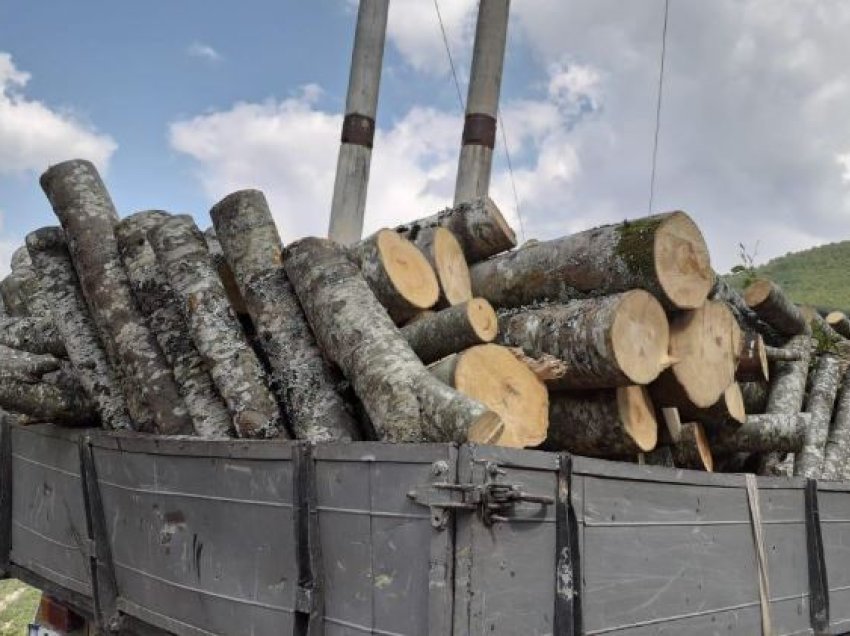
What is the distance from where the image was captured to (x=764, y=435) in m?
4.26

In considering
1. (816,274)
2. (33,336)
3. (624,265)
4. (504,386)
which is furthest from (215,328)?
(816,274)

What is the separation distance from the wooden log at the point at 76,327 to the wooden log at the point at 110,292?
3.5 inches

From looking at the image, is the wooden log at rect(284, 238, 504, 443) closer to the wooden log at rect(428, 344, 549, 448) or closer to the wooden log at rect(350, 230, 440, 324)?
the wooden log at rect(428, 344, 549, 448)

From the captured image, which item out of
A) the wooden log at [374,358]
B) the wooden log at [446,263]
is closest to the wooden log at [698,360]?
the wooden log at [446,263]

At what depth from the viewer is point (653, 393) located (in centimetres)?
372

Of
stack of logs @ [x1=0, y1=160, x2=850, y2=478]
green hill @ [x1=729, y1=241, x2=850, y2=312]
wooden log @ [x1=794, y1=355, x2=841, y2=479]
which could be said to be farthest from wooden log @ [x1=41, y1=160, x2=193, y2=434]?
green hill @ [x1=729, y1=241, x2=850, y2=312]

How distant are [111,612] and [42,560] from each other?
2.69ft

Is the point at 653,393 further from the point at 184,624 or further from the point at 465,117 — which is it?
the point at 465,117

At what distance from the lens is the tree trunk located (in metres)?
3.33

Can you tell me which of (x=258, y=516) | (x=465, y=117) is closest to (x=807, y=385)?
(x=258, y=516)

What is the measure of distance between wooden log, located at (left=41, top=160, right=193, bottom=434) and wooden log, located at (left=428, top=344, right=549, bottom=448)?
3.58ft

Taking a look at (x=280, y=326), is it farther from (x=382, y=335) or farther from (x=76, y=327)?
(x=76, y=327)

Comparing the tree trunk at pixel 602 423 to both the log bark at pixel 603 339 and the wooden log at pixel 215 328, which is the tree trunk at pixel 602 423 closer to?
the log bark at pixel 603 339

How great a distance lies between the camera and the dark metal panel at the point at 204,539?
2268 millimetres
